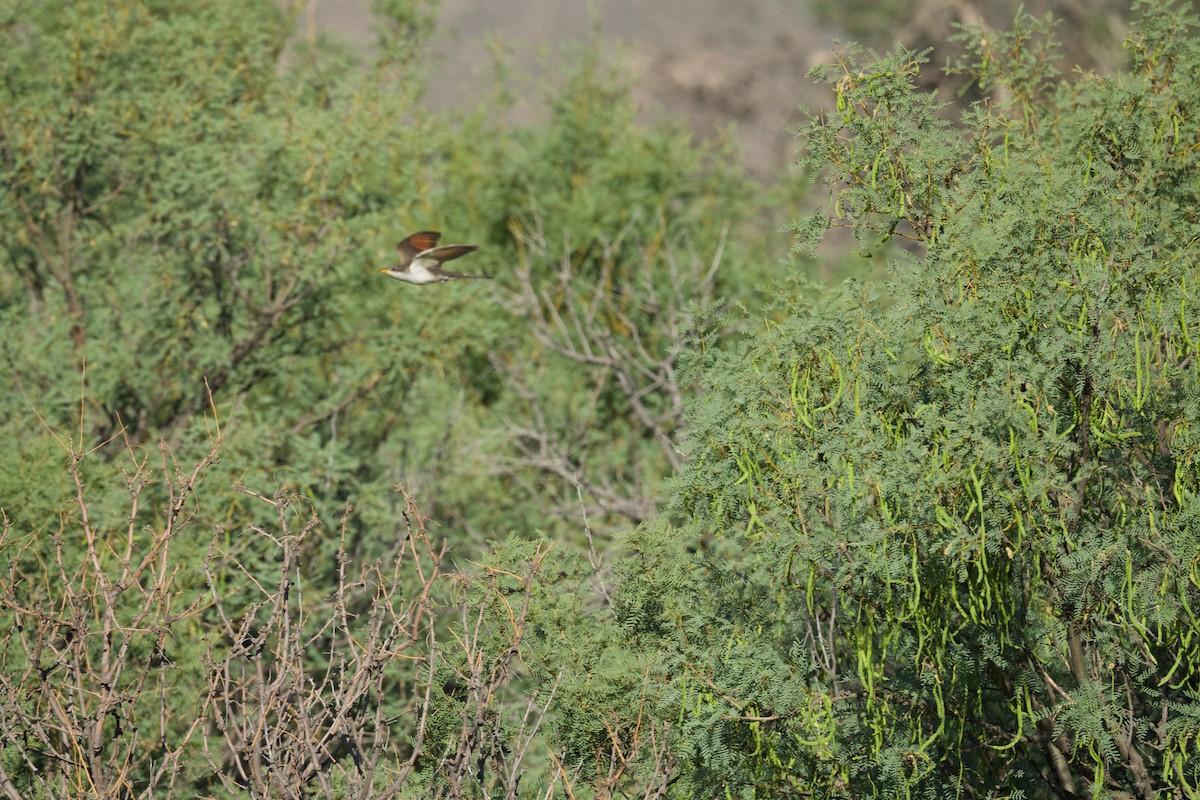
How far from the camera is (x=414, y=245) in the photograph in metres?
9.83

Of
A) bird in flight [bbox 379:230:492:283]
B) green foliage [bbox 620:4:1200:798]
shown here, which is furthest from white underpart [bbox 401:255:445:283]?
green foliage [bbox 620:4:1200:798]

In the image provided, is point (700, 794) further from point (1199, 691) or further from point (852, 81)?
point (852, 81)

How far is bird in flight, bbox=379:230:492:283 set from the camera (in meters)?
9.60

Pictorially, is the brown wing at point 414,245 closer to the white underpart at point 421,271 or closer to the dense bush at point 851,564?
the white underpart at point 421,271

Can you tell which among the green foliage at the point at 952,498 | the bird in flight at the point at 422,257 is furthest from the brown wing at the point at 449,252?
the green foliage at the point at 952,498

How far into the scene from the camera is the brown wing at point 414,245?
9.75 m

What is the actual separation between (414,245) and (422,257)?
0.12m

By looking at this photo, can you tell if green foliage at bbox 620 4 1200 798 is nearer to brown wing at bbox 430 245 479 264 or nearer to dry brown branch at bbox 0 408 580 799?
dry brown branch at bbox 0 408 580 799

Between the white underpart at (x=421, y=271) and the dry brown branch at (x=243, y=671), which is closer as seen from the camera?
the dry brown branch at (x=243, y=671)

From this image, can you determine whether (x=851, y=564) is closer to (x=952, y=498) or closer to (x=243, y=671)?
(x=952, y=498)

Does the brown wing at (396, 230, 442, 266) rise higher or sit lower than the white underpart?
higher

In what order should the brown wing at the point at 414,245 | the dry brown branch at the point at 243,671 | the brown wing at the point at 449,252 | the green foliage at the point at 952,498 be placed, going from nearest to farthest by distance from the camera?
the dry brown branch at the point at 243,671, the green foliage at the point at 952,498, the brown wing at the point at 449,252, the brown wing at the point at 414,245

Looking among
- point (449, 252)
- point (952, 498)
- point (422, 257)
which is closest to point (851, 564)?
point (952, 498)

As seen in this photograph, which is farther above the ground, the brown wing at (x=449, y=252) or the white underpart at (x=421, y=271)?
the brown wing at (x=449, y=252)
